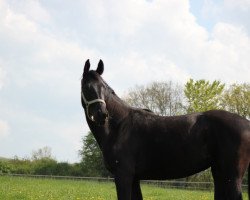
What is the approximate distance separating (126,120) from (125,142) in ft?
1.36

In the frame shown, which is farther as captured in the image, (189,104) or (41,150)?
(41,150)

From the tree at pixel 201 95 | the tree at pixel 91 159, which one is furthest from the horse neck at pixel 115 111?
the tree at pixel 91 159

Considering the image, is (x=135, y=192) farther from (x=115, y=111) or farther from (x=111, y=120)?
(x=115, y=111)

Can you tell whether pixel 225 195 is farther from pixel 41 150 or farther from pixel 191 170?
pixel 41 150

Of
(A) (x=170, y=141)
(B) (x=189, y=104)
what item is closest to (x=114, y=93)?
(A) (x=170, y=141)

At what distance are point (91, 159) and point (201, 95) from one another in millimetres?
23729

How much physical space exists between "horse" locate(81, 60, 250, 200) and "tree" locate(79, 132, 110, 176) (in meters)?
51.4

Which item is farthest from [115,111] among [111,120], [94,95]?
[94,95]

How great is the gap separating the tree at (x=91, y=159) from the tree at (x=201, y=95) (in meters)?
19.2

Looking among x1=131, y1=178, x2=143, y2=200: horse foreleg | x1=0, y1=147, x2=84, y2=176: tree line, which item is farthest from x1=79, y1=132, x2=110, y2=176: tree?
x1=131, y1=178, x2=143, y2=200: horse foreleg

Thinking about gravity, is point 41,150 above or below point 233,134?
above

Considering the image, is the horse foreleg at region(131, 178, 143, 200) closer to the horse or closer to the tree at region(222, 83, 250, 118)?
the horse

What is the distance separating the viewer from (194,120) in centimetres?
641

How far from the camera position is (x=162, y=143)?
629 centimetres
